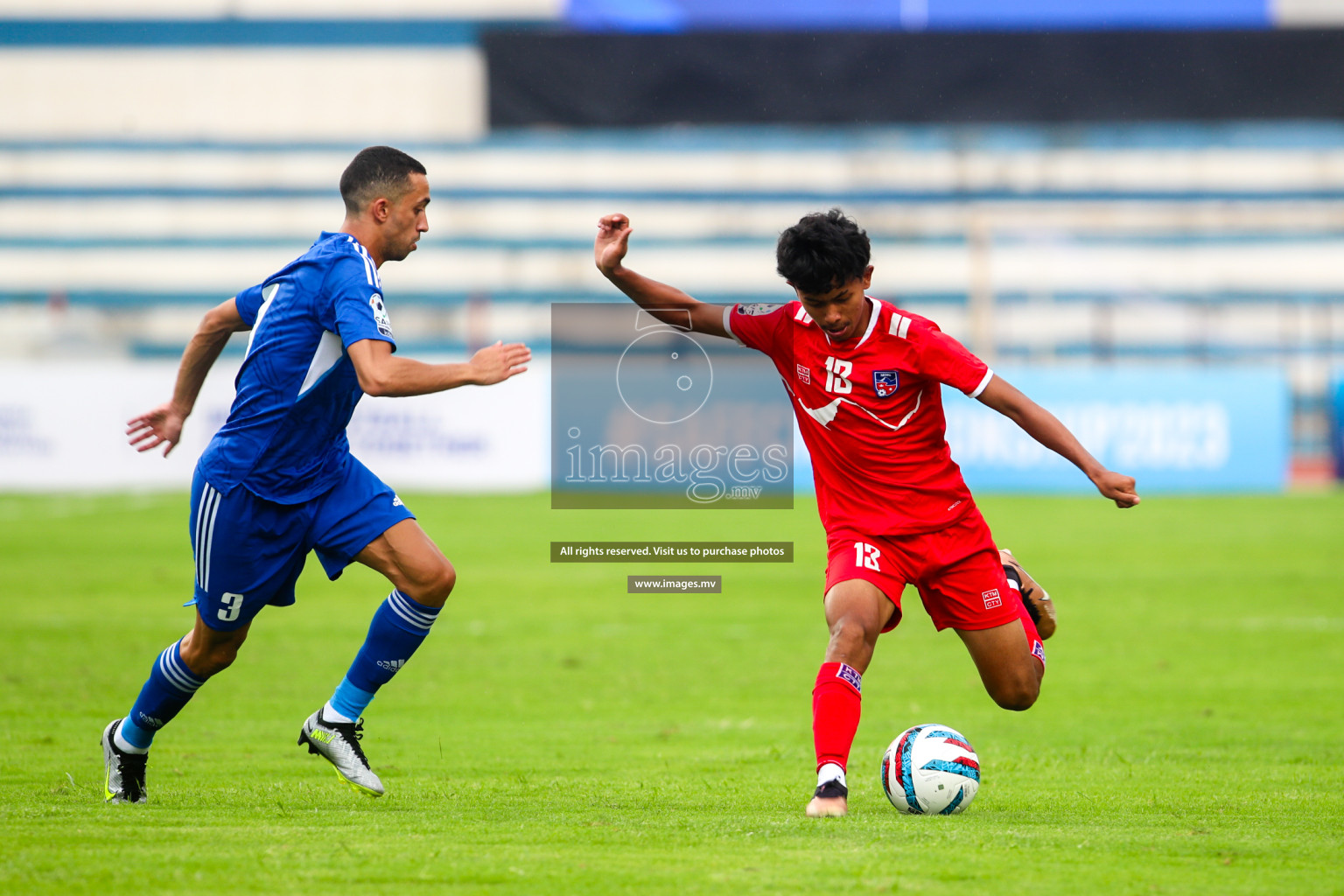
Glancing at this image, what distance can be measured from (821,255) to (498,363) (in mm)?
1159

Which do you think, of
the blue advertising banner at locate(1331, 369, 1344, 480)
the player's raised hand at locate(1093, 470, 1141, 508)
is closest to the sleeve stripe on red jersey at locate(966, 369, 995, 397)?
the player's raised hand at locate(1093, 470, 1141, 508)

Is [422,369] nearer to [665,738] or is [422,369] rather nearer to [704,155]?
[665,738]

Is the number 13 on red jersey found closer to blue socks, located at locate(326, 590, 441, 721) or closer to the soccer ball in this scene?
the soccer ball

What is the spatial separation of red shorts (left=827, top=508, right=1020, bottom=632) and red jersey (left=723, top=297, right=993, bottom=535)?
0.16 feet

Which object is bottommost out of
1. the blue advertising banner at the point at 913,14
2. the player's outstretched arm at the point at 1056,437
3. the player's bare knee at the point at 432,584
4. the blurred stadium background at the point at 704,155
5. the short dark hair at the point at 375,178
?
the player's bare knee at the point at 432,584

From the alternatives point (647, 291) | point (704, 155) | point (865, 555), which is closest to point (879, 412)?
point (865, 555)

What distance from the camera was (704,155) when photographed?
4009 centimetres

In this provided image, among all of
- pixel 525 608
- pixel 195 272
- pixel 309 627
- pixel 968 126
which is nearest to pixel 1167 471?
pixel 525 608

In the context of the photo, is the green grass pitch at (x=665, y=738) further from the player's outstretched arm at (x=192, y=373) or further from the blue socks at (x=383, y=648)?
the player's outstretched arm at (x=192, y=373)

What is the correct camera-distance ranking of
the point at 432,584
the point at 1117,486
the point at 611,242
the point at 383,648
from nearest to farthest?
the point at 1117,486
the point at 432,584
the point at 383,648
the point at 611,242

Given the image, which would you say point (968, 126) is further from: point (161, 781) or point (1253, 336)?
point (161, 781)

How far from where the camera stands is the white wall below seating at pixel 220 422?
21453 millimetres

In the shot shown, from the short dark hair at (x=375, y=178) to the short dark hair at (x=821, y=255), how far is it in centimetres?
Answer: 136

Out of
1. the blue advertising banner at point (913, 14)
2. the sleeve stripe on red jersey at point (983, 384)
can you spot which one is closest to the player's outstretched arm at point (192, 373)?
the sleeve stripe on red jersey at point (983, 384)
